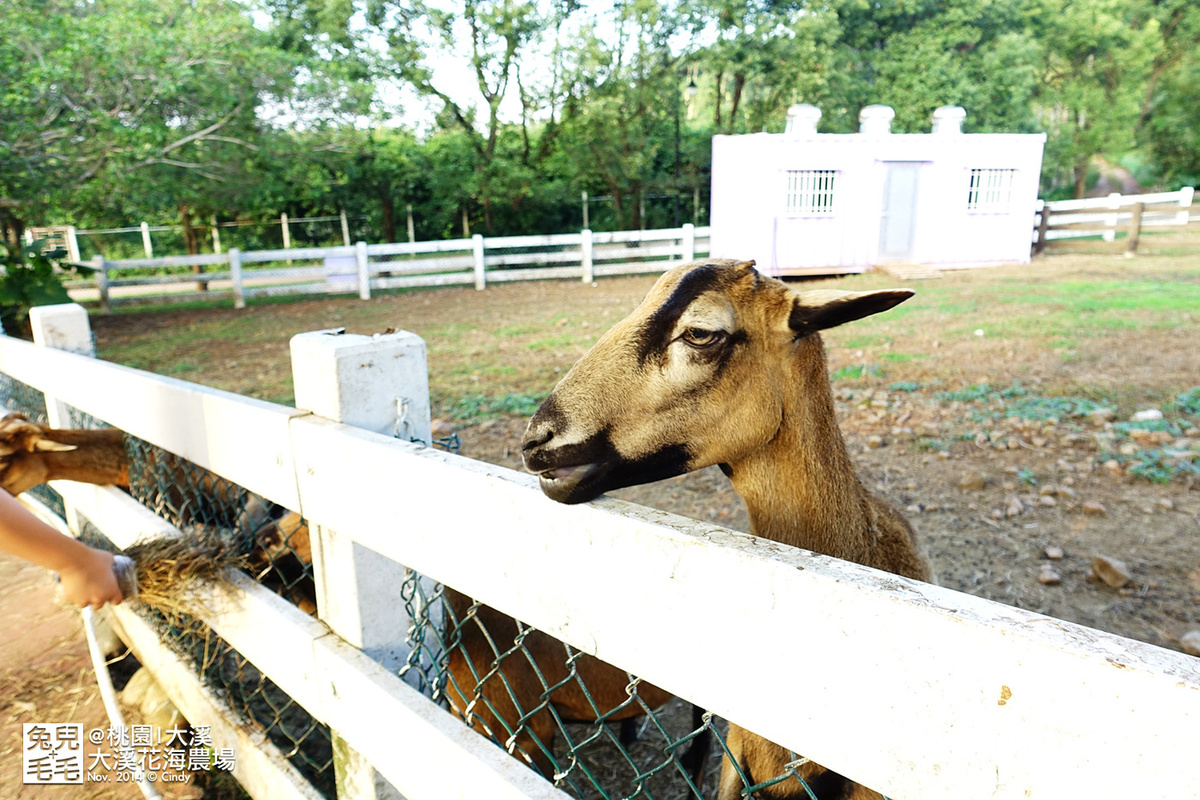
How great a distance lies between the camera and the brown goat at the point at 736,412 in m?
1.72

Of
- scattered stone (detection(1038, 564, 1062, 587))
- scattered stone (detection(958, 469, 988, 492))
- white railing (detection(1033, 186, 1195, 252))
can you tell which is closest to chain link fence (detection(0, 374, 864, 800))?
scattered stone (detection(1038, 564, 1062, 587))

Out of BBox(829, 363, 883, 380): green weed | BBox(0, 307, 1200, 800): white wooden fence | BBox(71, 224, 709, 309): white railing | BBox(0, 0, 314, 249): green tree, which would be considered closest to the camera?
BBox(0, 307, 1200, 800): white wooden fence

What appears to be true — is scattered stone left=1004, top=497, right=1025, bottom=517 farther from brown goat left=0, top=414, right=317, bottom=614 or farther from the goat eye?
brown goat left=0, top=414, right=317, bottom=614

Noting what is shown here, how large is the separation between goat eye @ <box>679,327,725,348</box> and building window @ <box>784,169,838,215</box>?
13.3 ft

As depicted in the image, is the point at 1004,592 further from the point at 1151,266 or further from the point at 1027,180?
the point at 1151,266

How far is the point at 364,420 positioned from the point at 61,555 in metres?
0.91

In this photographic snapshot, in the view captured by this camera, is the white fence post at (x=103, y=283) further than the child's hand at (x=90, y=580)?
Yes

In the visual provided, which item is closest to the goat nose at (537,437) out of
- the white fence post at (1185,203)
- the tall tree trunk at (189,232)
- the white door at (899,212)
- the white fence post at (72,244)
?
the white door at (899,212)

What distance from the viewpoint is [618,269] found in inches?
691

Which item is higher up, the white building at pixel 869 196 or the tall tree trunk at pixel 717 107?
the tall tree trunk at pixel 717 107

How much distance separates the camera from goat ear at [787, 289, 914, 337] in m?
1.60

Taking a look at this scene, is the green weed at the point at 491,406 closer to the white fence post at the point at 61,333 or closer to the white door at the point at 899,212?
the white fence post at the point at 61,333

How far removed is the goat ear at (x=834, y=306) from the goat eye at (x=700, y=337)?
0.18 metres

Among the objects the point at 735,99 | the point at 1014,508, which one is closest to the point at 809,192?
the point at 1014,508
